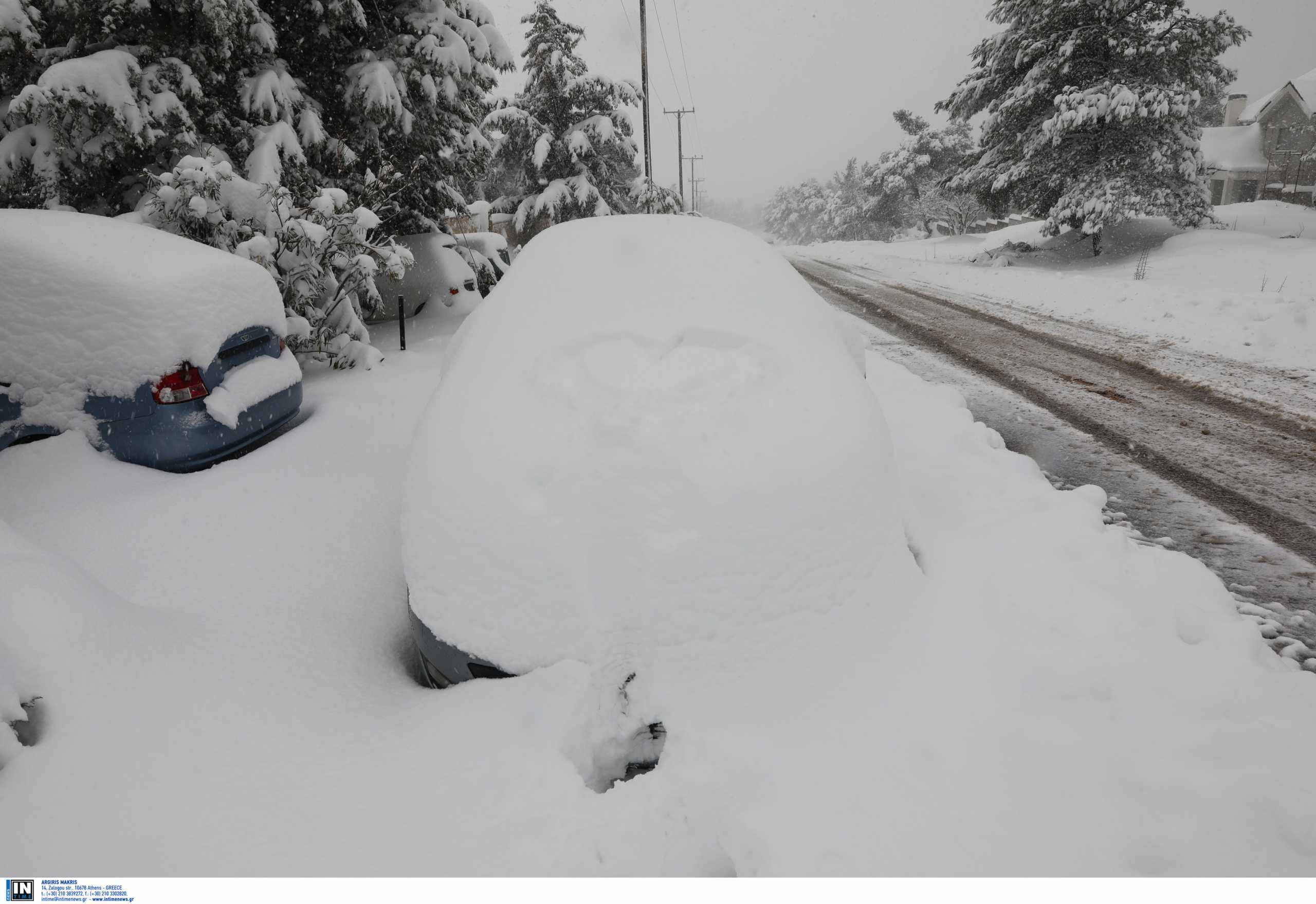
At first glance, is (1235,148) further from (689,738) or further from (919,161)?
(689,738)

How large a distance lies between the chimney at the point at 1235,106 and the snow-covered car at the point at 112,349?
61.7 meters

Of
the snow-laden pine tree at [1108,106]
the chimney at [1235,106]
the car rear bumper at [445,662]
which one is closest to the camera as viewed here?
the car rear bumper at [445,662]

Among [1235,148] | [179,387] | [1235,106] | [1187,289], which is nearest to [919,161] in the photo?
[1235,148]

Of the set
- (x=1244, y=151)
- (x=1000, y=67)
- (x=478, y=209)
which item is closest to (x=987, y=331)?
(x=478, y=209)

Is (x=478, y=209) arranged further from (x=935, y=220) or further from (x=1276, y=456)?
(x=935, y=220)

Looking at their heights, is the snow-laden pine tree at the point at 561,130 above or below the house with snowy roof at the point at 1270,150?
below

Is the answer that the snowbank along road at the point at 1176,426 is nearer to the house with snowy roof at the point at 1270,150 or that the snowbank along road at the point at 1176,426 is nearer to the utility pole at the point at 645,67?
the utility pole at the point at 645,67

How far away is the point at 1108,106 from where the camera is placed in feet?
48.3

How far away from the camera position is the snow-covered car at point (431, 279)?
8.79m

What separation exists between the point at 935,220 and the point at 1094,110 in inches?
1268

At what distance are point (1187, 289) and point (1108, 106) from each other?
21.9ft

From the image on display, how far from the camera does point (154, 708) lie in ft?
6.75

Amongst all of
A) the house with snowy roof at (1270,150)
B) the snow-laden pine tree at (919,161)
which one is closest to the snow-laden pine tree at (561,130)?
the snow-laden pine tree at (919,161)
